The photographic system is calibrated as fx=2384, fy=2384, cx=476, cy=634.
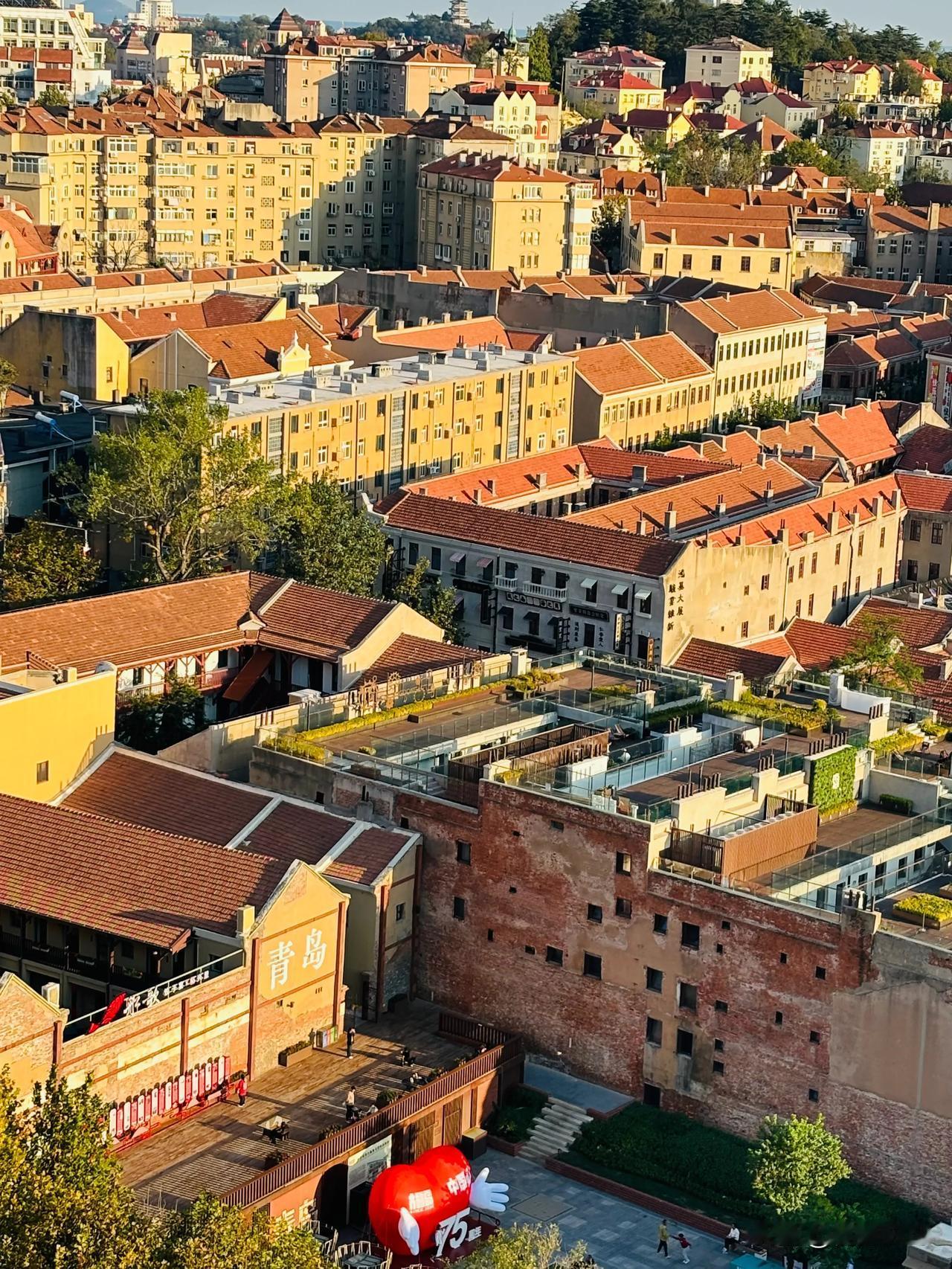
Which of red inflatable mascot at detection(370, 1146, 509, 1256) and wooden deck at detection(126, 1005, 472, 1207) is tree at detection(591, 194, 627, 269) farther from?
red inflatable mascot at detection(370, 1146, 509, 1256)

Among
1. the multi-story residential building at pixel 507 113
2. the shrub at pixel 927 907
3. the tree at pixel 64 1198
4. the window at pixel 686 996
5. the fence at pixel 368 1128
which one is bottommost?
the fence at pixel 368 1128

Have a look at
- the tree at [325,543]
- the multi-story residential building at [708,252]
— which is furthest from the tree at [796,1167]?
the multi-story residential building at [708,252]

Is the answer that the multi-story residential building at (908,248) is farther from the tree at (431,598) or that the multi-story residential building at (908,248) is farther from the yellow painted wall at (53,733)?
the yellow painted wall at (53,733)

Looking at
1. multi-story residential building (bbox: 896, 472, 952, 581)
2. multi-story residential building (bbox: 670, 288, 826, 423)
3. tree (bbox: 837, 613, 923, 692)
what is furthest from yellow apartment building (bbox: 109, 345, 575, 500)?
tree (bbox: 837, 613, 923, 692)

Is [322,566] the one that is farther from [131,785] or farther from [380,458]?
[131,785]

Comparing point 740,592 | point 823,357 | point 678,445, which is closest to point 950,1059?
point 740,592

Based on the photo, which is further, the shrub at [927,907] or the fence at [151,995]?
the shrub at [927,907]

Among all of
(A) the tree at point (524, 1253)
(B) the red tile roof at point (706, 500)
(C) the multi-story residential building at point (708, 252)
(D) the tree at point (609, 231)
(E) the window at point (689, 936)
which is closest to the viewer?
(A) the tree at point (524, 1253)
